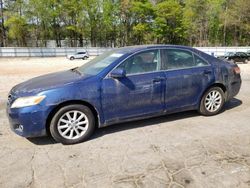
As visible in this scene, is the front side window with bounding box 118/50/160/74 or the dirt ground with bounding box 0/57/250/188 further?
the front side window with bounding box 118/50/160/74

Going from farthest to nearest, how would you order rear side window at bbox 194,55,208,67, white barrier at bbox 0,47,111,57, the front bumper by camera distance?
white barrier at bbox 0,47,111,57
rear side window at bbox 194,55,208,67
the front bumper

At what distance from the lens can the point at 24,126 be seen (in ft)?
11.7

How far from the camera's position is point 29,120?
3.53m

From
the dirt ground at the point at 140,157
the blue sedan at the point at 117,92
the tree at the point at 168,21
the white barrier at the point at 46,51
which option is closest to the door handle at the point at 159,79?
the blue sedan at the point at 117,92

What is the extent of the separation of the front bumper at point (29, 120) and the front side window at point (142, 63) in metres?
1.48

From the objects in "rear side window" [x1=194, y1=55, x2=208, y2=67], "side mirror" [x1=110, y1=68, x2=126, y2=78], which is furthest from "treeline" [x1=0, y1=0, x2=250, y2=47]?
"side mirror" [x1=110, y1=68, x2=126, y2=78]

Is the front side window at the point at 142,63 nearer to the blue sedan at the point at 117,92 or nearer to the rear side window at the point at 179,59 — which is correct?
the blue sedan at the point at 117,92

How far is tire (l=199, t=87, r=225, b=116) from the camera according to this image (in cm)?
481

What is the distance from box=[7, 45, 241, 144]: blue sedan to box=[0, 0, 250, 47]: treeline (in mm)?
45147

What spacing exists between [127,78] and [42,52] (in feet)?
132

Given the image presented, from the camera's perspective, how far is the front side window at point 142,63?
13.4 feet

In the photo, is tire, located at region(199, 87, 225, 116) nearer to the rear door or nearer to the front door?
the rear door

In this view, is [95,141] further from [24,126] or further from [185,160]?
[185,160]

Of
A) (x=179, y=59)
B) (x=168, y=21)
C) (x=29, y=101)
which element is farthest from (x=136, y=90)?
(x=168, y=21)
